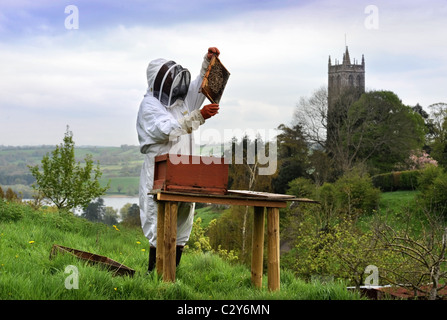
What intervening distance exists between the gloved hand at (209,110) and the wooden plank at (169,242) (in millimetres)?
1106

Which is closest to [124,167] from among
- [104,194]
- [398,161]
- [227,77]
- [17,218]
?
[104,194]

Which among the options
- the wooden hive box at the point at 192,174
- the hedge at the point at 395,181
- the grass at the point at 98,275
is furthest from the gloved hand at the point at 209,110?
the hedge at the point at 395,181

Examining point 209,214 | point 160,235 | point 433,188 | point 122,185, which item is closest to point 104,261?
point 160,235

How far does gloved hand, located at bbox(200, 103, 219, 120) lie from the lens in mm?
6035

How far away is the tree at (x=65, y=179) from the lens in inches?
724

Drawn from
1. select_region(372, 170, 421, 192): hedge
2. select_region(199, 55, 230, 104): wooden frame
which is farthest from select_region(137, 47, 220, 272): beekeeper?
select_region(372, 170, 421, 192): hedge

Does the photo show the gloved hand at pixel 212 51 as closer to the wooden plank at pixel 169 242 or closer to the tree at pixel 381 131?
the wooden plank at pixel 169 242

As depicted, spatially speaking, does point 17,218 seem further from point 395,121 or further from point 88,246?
point 395,121

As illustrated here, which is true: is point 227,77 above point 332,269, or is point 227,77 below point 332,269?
above

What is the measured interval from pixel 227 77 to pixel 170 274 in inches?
97.5

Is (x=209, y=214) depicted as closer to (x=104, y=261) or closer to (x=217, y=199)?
(x=104, y=261)

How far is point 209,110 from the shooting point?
6.05m

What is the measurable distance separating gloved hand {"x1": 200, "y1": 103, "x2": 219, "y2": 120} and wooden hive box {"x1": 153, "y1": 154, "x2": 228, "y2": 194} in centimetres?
53

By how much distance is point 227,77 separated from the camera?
647 cm
